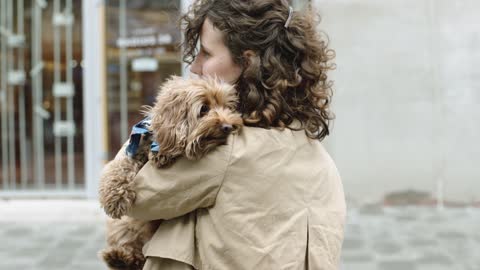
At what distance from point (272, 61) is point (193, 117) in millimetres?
298

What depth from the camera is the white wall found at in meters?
7.40

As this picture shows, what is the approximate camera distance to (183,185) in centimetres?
171

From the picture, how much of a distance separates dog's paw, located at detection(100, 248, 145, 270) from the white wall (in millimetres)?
5703

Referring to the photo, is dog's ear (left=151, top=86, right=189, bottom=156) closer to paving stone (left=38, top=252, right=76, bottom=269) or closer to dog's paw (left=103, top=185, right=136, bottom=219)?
dog's paw (left=103, top=185, right=136, bottom=219)

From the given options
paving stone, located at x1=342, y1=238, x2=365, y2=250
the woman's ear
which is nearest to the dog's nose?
the woman's ear

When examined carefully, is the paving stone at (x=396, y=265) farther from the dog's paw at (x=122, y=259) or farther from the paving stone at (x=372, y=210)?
the dog's paw at (x=122, y=259)

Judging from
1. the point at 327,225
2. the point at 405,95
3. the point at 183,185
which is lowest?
the point at 327,225

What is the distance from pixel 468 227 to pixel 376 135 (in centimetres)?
152

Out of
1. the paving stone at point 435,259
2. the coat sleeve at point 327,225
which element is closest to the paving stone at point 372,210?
the paving stone at point 435,259

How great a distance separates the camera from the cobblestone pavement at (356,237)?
18.3ft

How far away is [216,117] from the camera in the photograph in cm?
168

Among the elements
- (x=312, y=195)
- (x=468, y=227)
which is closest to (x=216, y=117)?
(x=312, y=195)

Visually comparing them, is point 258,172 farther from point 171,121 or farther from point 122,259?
point 122,259

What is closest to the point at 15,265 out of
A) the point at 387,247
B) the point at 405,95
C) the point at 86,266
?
the point at 86,266
